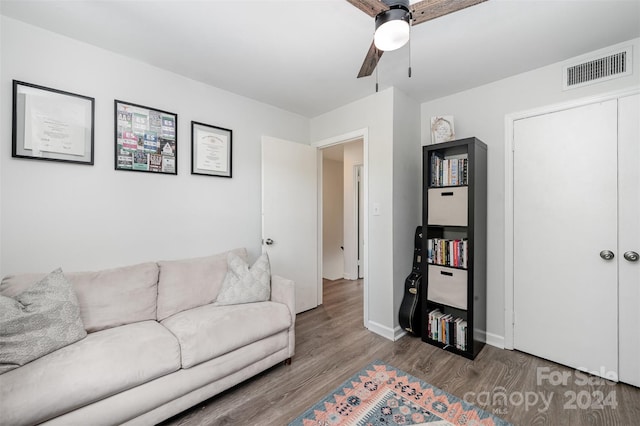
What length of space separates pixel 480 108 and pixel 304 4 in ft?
6.56

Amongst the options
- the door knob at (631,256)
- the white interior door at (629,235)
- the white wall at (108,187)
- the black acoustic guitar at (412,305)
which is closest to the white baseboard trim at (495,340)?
the black acoustic guitar at (412,305)

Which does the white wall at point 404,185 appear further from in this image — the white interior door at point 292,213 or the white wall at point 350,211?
Answer: the white wall at point 350,211

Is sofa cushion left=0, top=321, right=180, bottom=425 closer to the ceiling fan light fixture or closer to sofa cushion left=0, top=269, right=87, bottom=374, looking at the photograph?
sofa cushion left=0, top=269, right=87, bottom=374

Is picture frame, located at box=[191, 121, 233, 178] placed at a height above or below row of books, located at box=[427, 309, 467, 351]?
above

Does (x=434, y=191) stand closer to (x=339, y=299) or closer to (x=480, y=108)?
(x=480, y=108)

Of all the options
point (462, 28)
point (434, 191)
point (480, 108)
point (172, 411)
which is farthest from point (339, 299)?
point (462, 28)

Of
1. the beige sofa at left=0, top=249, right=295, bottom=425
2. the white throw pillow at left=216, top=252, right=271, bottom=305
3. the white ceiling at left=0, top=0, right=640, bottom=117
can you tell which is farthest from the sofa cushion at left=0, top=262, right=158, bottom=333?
the white ceiling at left=0, top=0, right=640, bottom=117

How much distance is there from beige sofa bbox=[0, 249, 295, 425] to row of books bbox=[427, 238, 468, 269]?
137 centimetres

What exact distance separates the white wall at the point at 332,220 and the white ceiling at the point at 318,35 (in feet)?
8.78

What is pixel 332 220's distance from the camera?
524cm

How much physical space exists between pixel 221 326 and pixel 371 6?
2.03m

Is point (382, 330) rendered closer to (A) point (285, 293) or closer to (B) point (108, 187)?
(A) point (285, 293)

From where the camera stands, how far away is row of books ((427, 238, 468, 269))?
2.41m

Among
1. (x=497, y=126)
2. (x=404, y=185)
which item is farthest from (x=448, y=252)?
(x=497, y=126)
